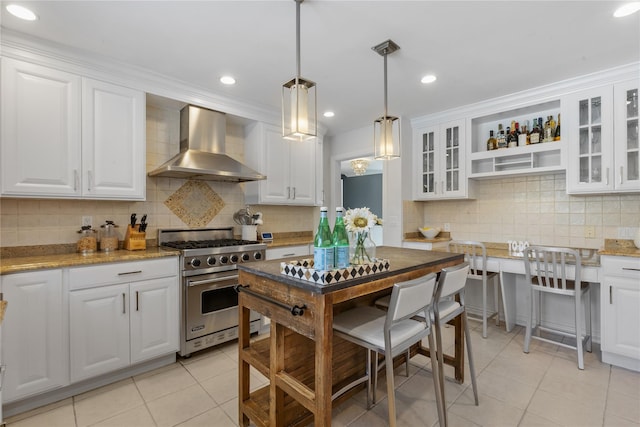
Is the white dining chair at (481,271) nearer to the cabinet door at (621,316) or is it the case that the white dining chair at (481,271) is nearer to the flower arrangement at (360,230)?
the cabinet door at (621,316)

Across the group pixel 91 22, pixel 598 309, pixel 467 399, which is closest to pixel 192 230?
pixel 91 22

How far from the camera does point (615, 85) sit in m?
2.73

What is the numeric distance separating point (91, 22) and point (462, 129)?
11.8 ft

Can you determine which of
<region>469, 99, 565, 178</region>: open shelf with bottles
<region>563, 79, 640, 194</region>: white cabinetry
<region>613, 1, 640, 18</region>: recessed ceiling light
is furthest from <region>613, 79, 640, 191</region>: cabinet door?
<region>613, 1, 640, 18</region>: recessed ceiling light

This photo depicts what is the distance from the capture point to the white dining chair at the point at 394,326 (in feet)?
4.89

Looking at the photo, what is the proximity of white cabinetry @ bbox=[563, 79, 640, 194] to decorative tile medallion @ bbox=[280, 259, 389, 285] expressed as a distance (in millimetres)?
2475

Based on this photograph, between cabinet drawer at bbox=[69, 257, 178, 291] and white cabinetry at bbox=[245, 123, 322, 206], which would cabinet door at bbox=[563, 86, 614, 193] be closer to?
white cabinetry at bbox=[245, 123, 322, 206]

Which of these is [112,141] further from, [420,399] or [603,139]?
[603,139]

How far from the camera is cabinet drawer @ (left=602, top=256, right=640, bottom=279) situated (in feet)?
7.95

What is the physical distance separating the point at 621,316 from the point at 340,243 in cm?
256

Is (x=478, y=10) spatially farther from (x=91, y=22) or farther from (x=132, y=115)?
(x=132, y=115)

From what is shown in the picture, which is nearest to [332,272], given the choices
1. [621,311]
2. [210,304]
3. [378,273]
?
[378,273]

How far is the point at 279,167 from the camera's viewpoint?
3.77 metres

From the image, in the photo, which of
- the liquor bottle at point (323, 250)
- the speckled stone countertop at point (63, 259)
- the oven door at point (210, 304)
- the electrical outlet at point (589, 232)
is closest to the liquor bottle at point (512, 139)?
the electrical outlet at point (589, 232)
